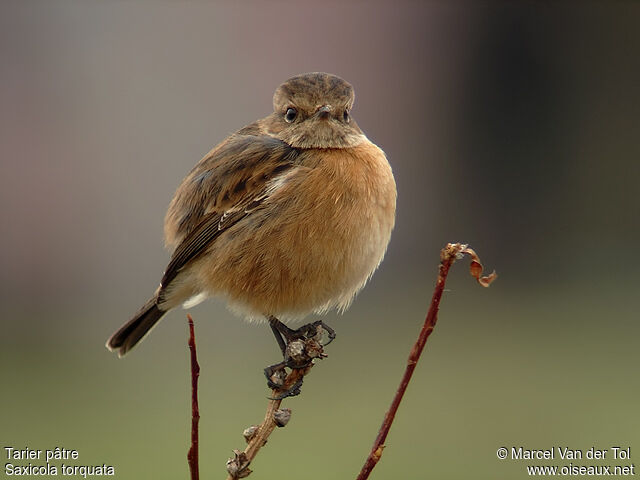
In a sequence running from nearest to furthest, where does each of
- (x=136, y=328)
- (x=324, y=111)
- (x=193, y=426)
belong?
1. (x=193, y=426)
2. (x=324, y=111)
3. (x=136, y=328)

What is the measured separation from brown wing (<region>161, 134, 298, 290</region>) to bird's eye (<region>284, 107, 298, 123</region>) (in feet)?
0.47

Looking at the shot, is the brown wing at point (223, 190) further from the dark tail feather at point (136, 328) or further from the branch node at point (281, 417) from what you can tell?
the branch node at point (281, 417)

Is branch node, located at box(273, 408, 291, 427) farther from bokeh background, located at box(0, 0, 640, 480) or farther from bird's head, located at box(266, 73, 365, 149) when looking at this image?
bokeh background, located at box(0, 0, 640, 480)

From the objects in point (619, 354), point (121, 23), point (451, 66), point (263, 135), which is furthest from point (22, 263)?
point (263, 135)

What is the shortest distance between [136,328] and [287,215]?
53.7 inches

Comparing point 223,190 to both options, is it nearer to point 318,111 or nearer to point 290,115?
point 290,115

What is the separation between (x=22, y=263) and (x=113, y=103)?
9.41 ft

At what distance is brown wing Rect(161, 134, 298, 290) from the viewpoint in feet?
17.2

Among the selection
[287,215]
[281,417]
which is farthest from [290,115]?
[281,417]

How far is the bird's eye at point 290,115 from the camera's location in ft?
17.7

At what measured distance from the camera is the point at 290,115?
17.8 ft

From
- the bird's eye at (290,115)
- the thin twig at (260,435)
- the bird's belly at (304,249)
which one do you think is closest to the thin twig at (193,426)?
the thin twig at (260,435)

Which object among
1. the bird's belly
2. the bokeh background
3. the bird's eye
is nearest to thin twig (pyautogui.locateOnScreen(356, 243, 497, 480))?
the bird's belly

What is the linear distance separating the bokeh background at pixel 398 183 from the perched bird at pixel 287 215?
18.4 feet
